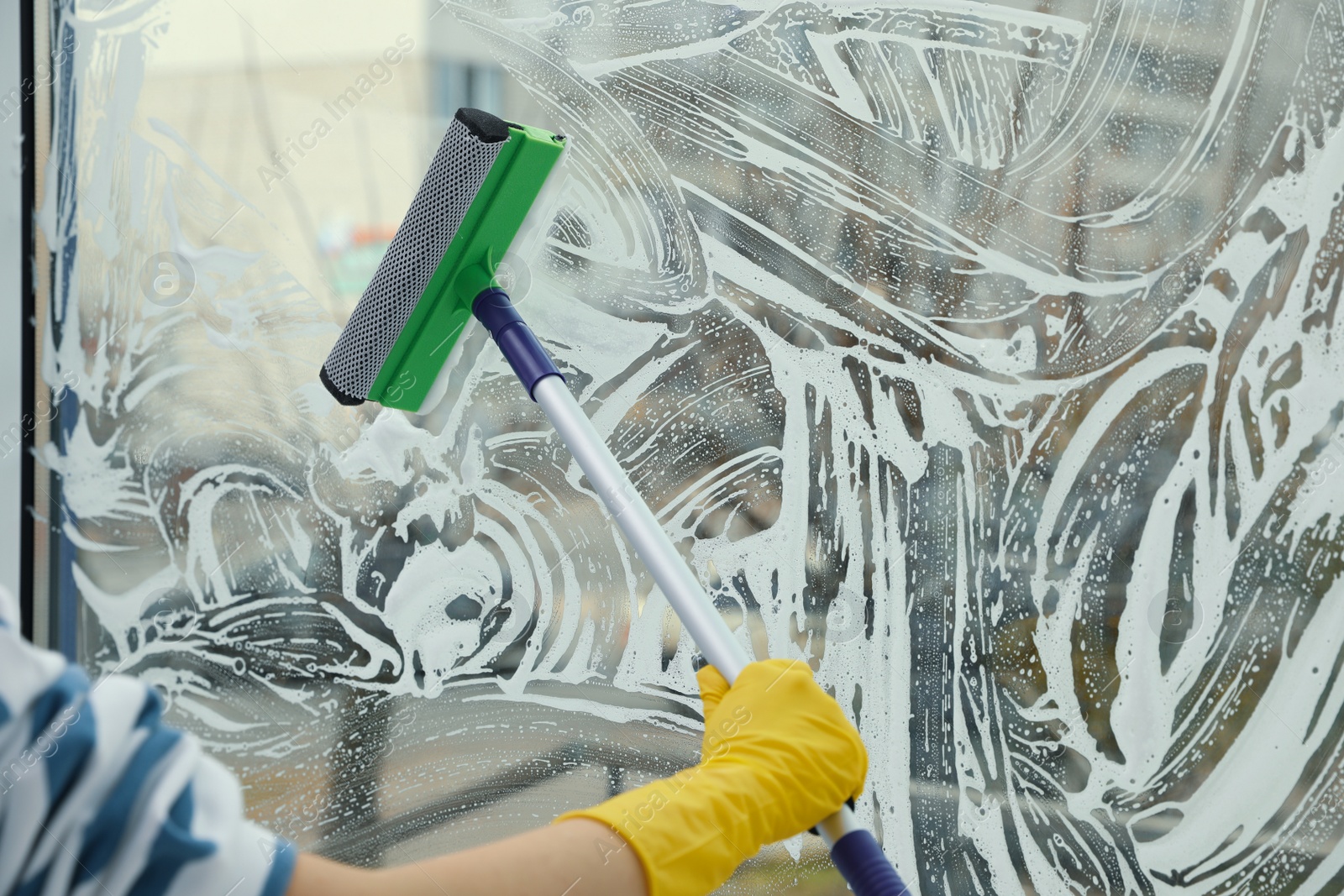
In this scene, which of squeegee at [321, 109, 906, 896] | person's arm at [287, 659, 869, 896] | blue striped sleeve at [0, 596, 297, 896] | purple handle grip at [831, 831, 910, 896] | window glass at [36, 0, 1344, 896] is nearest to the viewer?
blue striped sleeve at [0, 596, 297, 896]

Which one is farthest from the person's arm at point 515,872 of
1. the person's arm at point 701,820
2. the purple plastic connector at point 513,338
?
the purple plastic connector at point 513,338

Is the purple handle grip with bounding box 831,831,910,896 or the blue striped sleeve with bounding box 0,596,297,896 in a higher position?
the blue striped sleeve with bounding box 0,596,297,896

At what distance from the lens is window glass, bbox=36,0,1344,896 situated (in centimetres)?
93

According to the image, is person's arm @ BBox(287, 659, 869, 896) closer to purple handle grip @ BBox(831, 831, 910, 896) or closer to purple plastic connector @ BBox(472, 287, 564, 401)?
purple handle grip @ BBox(831, 831, 910, 896)

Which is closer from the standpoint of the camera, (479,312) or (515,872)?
(515,872)

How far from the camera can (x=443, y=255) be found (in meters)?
0.76

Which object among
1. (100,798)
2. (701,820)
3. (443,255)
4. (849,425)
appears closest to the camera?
(100,798)

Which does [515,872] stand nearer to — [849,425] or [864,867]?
[864,867]

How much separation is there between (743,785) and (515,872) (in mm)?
201

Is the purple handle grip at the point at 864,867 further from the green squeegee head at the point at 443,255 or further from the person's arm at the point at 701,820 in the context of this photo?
the green squeegee head at the point at 443,255

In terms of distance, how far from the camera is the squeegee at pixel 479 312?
697mm

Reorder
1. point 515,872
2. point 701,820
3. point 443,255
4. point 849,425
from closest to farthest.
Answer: point 515,872 < point 701,820 < point 443,255 < point 849,425

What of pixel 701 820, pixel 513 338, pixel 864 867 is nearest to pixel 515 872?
pixel 701 820

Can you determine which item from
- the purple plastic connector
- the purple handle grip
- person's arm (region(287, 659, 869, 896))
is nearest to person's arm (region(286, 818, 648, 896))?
person's arm (region(287, 659, 869, 896))
